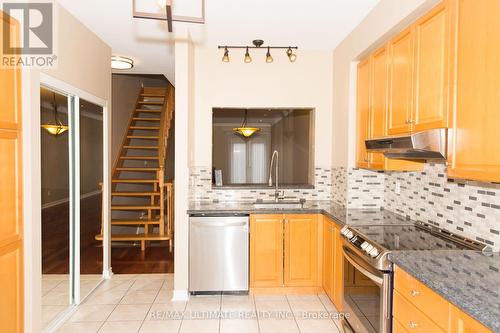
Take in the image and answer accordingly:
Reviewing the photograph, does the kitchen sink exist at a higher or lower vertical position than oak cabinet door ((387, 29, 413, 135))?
lower

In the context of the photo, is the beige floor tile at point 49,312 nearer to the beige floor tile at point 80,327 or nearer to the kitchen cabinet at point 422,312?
the beige floor tile at point 80,327

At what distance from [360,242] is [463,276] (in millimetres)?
786

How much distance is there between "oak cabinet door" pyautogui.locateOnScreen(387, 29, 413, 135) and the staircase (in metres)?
3.63

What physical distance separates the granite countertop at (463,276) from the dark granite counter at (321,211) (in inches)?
36.0

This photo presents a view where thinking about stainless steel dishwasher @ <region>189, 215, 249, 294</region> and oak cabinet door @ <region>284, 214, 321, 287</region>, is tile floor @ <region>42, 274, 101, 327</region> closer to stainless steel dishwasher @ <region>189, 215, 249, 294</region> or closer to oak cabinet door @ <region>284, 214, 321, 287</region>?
stainless steel dishwasher @ <region>189, 215, 249, 294</region>

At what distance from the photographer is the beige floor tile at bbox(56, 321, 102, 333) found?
278cm

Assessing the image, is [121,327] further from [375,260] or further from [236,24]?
[236,24]

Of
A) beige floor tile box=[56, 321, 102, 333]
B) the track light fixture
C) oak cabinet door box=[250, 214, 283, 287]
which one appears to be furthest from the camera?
the track light fixture

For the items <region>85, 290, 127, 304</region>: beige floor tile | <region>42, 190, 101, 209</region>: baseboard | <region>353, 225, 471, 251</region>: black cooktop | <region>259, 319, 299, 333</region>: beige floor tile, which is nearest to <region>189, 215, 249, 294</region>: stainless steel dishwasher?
<region>259, 319, 299, 333</region>: beige floor tile

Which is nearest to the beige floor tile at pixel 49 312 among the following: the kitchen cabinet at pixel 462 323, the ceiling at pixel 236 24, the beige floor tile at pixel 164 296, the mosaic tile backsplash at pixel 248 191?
the beige floor tile at pixel 164 296

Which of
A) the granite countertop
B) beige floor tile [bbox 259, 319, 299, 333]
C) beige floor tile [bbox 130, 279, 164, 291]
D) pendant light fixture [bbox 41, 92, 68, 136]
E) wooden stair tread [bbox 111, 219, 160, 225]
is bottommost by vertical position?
beige floor tile [bbox 259, 319, 299, 333]

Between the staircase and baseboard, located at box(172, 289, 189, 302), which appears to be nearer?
baseboard, located at box(172, 289, 189, 302)

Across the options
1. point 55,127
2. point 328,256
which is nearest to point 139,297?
point 55,127

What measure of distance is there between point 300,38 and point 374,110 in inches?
48.8
